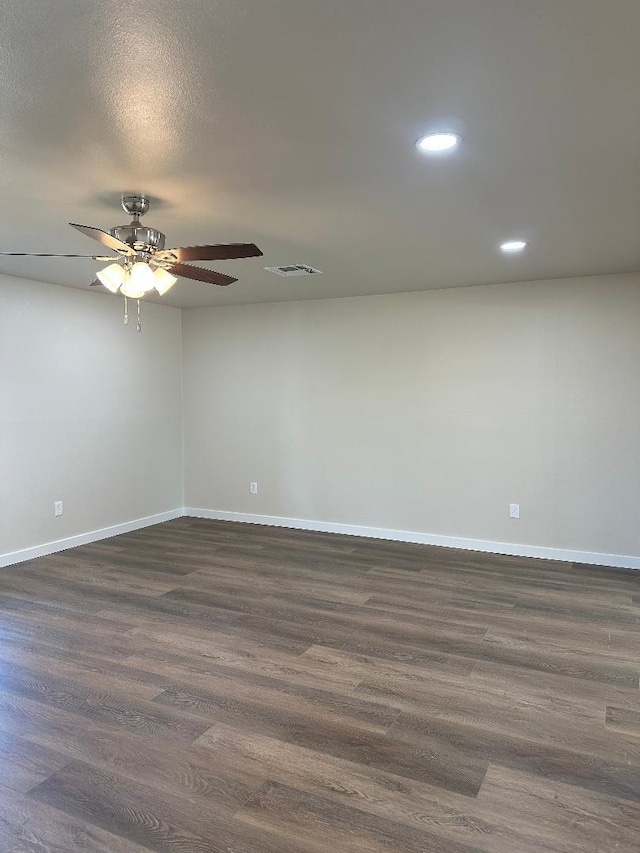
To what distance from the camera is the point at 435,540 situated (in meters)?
5.30

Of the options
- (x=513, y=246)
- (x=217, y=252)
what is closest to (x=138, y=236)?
(x=217, y=252)

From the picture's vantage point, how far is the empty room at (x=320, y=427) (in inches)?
68.4

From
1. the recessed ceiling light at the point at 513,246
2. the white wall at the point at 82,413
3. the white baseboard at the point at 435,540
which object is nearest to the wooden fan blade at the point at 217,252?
the recessed ceiling light at the point at 513,246

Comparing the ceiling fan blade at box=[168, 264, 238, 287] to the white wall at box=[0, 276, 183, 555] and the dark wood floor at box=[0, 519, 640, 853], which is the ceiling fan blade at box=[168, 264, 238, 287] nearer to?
the dark wood floor at box=[0, 519, 640, 853]

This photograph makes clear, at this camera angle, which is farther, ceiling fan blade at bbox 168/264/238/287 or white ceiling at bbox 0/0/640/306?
ceiling fan blade at bbox 168/264/238/287

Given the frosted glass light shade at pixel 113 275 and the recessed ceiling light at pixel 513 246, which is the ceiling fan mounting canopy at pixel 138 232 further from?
the recessed ceiling light at pixel 513 246

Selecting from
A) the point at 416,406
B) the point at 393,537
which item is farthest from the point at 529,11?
the point at 393,537

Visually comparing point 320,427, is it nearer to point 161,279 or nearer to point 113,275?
point 161,279

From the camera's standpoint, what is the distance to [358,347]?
18.2ft

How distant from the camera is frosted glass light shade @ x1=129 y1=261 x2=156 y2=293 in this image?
274 cm

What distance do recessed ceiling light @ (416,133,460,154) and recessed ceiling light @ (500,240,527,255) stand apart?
1.53m

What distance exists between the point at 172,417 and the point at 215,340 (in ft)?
3.22

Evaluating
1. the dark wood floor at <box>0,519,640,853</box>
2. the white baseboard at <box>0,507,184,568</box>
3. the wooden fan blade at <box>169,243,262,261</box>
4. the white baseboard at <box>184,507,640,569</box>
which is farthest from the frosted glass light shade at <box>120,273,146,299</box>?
the white baseboard at <box>184,507,640,569</box>

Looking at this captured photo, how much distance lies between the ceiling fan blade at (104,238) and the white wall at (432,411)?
305 centimetres
